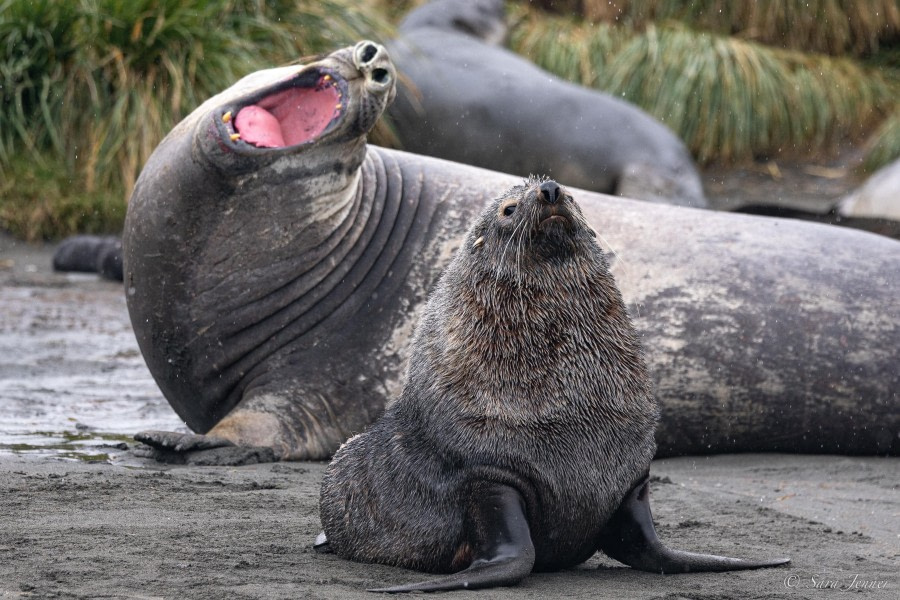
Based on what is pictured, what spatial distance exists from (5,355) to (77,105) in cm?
397

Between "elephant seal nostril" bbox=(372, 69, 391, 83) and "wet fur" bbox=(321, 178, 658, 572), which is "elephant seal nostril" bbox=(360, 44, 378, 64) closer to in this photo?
"elephant seal nostril" bbox=(372, 69, 391, 83)

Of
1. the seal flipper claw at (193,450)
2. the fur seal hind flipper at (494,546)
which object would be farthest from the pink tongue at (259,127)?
the fur seal hind flipper at (494,546)

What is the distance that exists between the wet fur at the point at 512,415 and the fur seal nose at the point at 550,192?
0.21 feet

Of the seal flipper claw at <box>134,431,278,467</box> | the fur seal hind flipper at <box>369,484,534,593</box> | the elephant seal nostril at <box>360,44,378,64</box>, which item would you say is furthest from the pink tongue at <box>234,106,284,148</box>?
the fur seal hind flipper at <box>369,484,534,593</box>

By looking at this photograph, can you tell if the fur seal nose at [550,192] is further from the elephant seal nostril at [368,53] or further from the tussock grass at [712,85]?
the tussock grass at [712,85]

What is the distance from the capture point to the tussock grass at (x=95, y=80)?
10383 mm

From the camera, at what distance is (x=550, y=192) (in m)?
3.64

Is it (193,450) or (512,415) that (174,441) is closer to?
(193,450)

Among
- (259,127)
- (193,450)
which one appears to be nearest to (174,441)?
(193,450)

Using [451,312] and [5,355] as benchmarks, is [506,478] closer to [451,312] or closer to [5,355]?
[451,312]

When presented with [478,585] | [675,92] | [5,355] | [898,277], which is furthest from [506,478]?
[675,92]

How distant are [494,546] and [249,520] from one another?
2.95 feet

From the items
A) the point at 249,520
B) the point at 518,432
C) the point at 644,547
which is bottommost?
the point at 249,520

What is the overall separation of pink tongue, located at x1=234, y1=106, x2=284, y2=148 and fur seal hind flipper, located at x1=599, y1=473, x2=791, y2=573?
8.61 feet
